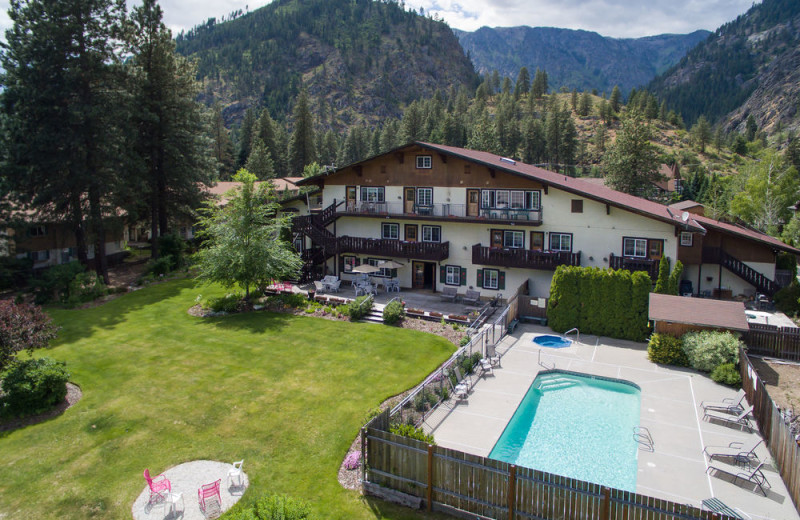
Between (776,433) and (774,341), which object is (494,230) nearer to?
(774,341)

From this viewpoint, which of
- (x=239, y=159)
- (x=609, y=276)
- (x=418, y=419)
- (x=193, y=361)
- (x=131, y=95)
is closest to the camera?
(x=418, y=419)

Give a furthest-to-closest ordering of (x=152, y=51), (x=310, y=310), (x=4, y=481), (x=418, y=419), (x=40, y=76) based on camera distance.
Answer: (x=152, y=51)
(x=40, y=76)
(x=310, y=310)
(x=418, y=419)
(x=4, y=481)

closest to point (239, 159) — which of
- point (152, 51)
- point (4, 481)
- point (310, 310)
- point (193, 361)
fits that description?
point (152, 51)

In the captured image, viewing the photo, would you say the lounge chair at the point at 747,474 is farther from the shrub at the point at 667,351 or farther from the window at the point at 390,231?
the window at the point at 390,231

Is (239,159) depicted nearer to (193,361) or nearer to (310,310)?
(310,310)

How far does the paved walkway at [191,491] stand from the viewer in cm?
1190

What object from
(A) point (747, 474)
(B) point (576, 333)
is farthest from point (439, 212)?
A: (A) point (747, 474)

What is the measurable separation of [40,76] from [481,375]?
34.6 meters

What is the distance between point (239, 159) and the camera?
95.1 metres

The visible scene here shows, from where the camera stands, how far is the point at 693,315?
2131 cm

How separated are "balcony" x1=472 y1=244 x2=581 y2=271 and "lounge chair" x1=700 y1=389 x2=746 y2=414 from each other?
11571 mm

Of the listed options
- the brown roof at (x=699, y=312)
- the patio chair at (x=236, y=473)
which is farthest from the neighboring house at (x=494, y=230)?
the patio chair at (x=236, y=473)

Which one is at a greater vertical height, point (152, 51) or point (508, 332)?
point (152, 51)

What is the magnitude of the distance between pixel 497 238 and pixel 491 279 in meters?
2.68
